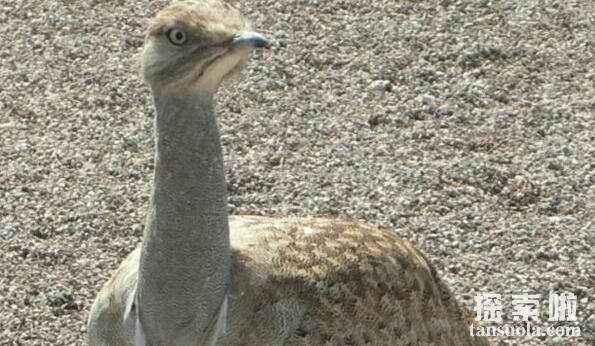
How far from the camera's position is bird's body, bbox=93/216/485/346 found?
4062mm

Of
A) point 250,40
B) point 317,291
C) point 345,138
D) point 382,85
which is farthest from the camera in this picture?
point 382,85

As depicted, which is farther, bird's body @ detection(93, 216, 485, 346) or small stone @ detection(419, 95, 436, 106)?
small stone @ detection(419, 95, 436, 106)

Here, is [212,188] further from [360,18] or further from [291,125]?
[360,18]

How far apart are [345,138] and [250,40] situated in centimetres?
308

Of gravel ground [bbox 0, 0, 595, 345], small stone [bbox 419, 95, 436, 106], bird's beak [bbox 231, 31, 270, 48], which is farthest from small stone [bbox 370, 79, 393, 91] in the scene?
bird's beak [bbox 231, 31, 270, 48]

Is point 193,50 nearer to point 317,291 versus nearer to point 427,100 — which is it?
point 317,291

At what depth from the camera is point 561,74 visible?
7219 millimetres

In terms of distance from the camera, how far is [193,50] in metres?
3.78

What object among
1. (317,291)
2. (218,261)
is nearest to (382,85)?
(317,291)

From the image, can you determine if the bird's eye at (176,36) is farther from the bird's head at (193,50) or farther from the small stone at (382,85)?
the small stone at (382,85)

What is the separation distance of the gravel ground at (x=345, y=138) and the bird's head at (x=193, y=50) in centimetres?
201

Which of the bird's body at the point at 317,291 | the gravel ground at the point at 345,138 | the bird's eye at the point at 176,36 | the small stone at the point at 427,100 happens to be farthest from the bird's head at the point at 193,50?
the small stone at the point at 427,100

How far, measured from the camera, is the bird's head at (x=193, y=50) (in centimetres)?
377

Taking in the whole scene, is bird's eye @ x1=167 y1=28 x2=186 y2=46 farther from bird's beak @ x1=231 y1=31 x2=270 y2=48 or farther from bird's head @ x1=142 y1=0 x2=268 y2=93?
bird's beak @ x1=231 y1=31 x2=270 y2=48
